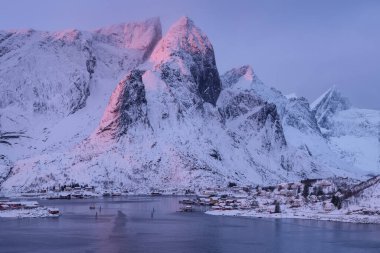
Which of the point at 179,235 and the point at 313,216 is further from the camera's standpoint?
the point at 313,216

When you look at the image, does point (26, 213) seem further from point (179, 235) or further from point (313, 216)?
point (313, 216)

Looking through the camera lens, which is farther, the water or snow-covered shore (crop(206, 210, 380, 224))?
snow-covered shore (crop(206, 210, 380, 224))

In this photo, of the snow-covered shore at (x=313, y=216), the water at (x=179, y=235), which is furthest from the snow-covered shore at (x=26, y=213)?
the snow-covered shore at (x=313, y=216)

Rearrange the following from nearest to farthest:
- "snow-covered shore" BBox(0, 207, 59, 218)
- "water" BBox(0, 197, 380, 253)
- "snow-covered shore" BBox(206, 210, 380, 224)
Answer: "water" BBox(0, 197, 380, 253) < "snow-covered shore" BBox(206, 210, 380, 224) < "snow-covered shore" BBox(0, 207, 59, 218)

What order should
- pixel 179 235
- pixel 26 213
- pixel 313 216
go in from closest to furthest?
pixel 179 235 → pixel 26 213 → pixel 313 216

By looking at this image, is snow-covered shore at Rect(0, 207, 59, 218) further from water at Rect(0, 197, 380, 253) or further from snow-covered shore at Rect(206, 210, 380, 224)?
snow-covered shore at Rect(206, 210, 380, 224)

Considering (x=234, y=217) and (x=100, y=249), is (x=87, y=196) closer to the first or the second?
(x=234, y=217)

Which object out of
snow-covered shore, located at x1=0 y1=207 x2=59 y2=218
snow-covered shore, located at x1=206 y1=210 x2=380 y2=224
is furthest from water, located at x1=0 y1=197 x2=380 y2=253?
snow-covered shore, located at x1=206 y1=210 x2=380 y2=224

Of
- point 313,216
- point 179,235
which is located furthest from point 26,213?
point 313,216

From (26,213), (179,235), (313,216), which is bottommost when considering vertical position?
(179,235)
